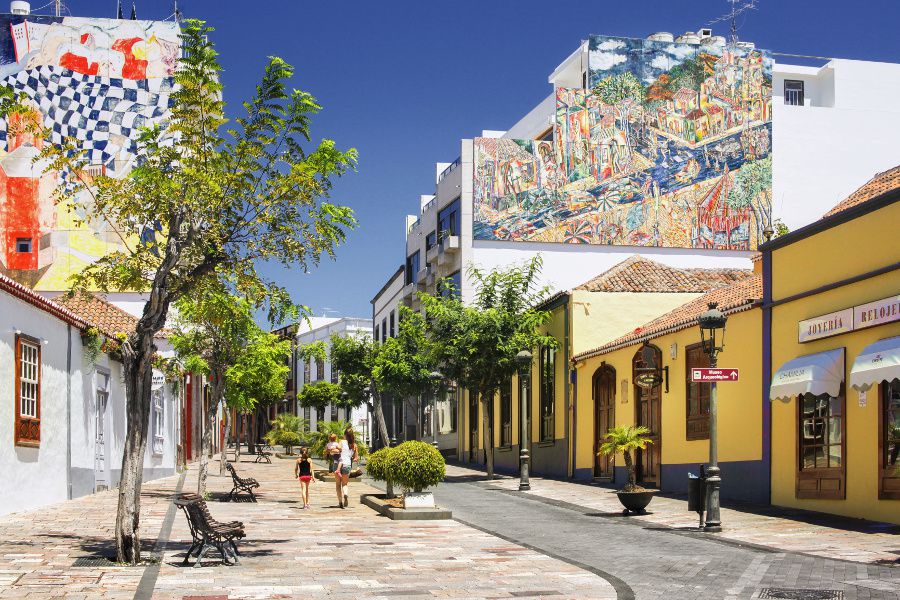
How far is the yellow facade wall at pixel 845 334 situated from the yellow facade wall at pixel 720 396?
2.88 ft

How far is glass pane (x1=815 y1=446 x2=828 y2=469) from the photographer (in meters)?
18.2

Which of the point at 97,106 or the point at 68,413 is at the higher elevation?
the point at 97,106

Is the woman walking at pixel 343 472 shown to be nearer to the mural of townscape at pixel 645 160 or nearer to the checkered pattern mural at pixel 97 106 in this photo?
the checkered pattern mural at pixel 97 106

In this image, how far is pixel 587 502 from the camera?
74.4ft

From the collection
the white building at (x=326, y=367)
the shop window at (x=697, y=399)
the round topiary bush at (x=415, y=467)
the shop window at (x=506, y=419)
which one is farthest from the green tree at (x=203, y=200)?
the white building at (x=326, y=367)

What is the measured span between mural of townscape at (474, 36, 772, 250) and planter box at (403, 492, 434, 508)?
22093mm

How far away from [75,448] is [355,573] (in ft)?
39.6

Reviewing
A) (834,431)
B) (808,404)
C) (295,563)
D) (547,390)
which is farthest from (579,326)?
(295,563)

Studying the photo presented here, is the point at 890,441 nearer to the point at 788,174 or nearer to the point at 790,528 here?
the point at 790,528

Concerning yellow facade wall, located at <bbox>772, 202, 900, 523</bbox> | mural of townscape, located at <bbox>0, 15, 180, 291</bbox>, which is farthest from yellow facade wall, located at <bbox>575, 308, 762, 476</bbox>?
mural of townscape, located at <bbox>0, 15, 180, 291</bbox>

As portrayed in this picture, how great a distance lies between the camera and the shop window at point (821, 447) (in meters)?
17.7

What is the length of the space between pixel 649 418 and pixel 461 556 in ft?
43.5

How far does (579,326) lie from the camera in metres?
30.6

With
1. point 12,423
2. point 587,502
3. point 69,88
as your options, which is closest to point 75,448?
point 12,423
